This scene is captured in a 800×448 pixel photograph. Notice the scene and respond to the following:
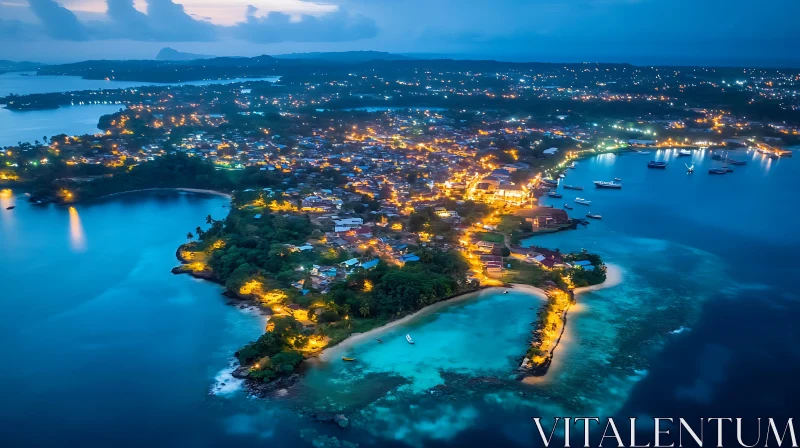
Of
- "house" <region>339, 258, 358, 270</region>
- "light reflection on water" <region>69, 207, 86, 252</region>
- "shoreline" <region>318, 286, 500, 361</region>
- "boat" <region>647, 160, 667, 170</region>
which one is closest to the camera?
"shoreline" <region>318, 286, 500, 361</region>

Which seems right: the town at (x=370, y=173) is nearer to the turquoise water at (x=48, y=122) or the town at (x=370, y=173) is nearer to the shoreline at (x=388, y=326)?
the shoreline at (x=388, y=326)

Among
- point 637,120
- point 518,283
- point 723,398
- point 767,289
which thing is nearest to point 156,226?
point 518,283

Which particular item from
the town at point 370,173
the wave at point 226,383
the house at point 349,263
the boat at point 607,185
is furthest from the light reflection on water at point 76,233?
the boat at point 607,185

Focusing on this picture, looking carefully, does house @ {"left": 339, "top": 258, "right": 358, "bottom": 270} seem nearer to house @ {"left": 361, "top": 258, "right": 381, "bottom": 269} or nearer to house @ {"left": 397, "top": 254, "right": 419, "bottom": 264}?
house @ {"left": 361, "top": 258, "right": 381, "bottom": 269}

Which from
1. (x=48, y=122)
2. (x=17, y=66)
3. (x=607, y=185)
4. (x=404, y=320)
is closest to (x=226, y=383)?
(x=404, y=320)

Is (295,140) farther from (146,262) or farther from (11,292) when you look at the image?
(11,292)

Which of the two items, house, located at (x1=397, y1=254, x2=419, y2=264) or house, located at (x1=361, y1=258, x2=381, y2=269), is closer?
house, located at (x1=361, y1=258, x2=381, y2=269)

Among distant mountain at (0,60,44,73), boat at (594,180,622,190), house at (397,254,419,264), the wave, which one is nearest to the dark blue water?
the wave
